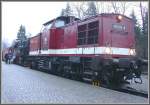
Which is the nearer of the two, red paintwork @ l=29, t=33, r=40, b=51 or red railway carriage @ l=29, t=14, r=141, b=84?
red railway carriage @ l=29, t=14, r=141, b=84

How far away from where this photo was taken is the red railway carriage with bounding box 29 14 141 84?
15.1 metres

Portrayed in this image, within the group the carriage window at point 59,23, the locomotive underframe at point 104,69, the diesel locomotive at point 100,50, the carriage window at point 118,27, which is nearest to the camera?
the locomotive underframe at point 104,69

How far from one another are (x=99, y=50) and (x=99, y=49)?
0.17 ft

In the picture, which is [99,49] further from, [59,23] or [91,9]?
[91,9]

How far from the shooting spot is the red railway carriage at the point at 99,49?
49.7 ft

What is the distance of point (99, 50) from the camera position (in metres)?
16.0

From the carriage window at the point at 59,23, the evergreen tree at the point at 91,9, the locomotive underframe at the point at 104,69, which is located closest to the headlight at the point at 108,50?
the locomotive underframe at the point at 104,69

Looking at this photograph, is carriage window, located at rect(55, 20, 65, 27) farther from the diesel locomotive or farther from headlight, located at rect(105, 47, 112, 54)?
headlight, located at rect(105, 47, 112, 54)

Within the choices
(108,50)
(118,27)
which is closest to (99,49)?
(108,50)

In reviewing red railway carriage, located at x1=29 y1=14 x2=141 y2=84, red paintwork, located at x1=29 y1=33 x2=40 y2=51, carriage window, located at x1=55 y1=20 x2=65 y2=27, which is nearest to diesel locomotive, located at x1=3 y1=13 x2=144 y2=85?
red railway carriage, located at x1=29 y1=14 x2=141 y2=84

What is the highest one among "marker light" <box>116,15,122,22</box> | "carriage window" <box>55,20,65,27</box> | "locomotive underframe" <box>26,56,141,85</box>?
"carriage window" <box>55,20,65,27</box>

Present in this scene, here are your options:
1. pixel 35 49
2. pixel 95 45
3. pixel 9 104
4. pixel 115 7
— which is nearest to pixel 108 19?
pixel 95 45

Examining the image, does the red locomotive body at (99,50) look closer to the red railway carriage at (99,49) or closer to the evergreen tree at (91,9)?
the red railway carriage at (99,49)

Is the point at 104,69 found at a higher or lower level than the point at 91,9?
lower
